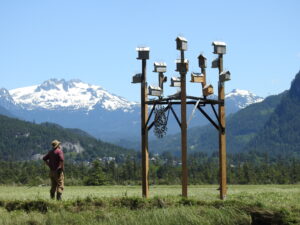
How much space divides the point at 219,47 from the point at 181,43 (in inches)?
91.7

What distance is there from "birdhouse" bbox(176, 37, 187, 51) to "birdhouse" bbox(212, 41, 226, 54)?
1.84 meters

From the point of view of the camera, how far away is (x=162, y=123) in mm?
31109

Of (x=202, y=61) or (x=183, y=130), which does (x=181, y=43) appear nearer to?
(x=202, y=61)

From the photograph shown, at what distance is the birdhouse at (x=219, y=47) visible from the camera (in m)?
29.1

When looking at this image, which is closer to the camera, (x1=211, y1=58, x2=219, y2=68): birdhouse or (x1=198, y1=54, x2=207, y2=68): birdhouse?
(x1=211, y1=58, x2=219, y2=68): birdhouse

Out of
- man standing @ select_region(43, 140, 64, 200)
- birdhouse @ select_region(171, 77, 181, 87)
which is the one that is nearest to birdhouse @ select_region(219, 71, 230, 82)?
birdhouse @ select_region(171, 77, 181, 87)

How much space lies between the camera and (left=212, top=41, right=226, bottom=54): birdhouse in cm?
2912

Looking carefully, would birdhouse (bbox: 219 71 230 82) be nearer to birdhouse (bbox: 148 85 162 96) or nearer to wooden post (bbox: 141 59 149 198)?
birdhouse (bbox: 148 85 162 96)

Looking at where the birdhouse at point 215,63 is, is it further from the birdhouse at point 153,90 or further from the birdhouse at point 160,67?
the birdhouse at point 153,90

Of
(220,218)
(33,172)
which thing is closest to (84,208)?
(220,218)

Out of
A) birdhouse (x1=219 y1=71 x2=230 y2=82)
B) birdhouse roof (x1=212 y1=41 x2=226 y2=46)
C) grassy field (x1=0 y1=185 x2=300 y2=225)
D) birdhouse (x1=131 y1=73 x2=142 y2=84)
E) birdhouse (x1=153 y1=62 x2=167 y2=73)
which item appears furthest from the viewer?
birdhouse (x1=153 y1=62 x2=167 y2=73)

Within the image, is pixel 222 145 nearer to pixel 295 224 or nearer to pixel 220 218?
pixel 220 218

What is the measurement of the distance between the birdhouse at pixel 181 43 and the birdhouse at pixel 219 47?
6.03ft

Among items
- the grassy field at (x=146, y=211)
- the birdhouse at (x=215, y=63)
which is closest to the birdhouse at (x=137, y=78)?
the birdhouse at (x=215, y=63)
